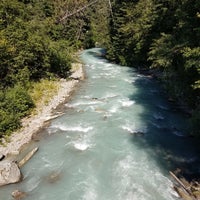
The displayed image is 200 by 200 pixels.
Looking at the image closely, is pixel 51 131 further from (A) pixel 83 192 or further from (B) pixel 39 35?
(B) pixel 39 35

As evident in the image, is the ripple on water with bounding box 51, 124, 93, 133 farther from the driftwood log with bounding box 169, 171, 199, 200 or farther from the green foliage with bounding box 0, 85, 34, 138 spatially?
the driftwood log with bounding box 169, 171, 199, 200

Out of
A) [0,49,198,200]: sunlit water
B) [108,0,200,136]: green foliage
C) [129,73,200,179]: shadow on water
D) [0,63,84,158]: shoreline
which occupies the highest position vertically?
[108,0,200,136]: green foliage

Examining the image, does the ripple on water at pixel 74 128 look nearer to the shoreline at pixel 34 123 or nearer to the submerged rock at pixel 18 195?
the shoreline at pixel 34 123

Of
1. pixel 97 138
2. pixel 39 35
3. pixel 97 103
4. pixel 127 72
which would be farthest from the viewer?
pixel 127 72

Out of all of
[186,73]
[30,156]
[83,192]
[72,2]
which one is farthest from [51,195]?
[72,2]

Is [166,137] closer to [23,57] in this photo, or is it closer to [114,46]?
[23,57]

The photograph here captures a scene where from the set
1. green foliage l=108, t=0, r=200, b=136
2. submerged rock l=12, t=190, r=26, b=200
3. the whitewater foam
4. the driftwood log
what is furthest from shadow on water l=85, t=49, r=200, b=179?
submerged rock l=12, t=190, r=26, b=200
